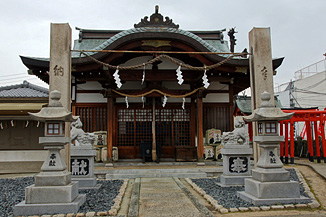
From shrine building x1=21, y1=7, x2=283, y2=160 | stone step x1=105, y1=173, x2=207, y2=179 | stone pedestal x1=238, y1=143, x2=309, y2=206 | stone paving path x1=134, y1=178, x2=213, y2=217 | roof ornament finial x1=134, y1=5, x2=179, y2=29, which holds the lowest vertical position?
stone step x1=105, y1=173, x2=207, y2=179

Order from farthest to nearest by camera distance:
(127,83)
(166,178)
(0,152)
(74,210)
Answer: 1. (127,83)
2. (0,152)
3. (166,178)
4. (74,210)

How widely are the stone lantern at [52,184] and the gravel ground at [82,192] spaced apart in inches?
13.1

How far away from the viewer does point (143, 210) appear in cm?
552

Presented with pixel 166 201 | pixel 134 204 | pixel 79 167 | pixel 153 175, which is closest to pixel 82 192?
pixel 79 167

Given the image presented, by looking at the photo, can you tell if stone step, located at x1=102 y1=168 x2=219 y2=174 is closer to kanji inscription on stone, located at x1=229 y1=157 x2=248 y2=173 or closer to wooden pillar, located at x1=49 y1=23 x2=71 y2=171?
kanji inscription on stone, located at x1=229 y1=157 x2=248 y2=173

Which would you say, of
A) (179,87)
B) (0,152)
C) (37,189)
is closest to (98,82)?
(179,87)

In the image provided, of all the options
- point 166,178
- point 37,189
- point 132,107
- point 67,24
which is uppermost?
point 67,24

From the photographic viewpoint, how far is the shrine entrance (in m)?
13.2

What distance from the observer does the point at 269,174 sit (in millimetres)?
5996

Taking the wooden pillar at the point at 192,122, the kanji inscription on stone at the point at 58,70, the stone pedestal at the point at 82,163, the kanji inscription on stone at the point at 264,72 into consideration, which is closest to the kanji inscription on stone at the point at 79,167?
the stone pedestal at the point at 82,163

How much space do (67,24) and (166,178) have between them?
6.30 metres

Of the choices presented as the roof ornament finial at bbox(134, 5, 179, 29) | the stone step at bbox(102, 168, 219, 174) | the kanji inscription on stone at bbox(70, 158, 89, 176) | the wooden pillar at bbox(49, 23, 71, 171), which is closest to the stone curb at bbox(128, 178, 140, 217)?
the kanji inscription on stone at bbox(70, 158, 89, 176)

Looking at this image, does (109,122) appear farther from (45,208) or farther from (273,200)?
(273,200)

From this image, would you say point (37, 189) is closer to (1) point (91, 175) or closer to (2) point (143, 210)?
(2) point (143, 210)
